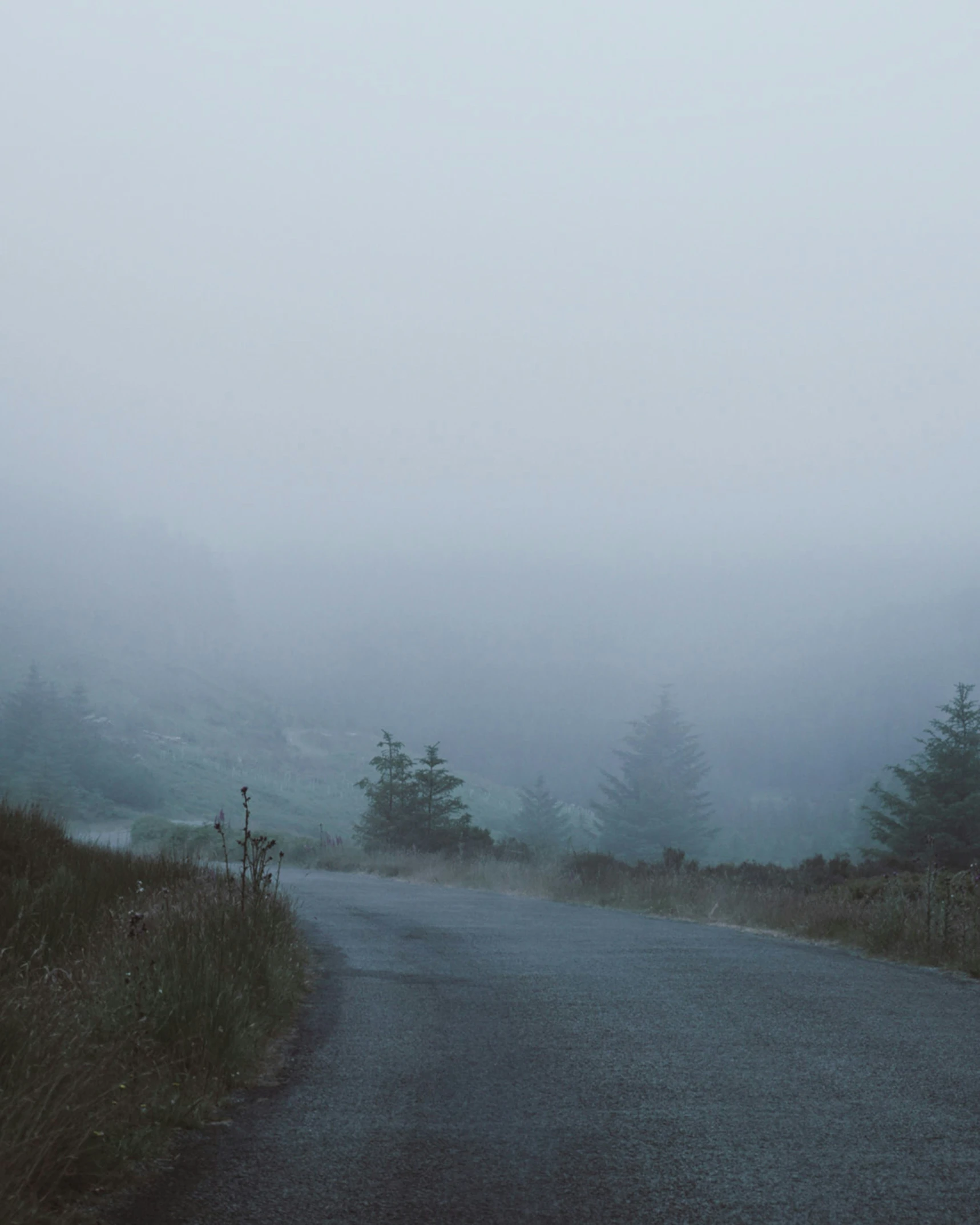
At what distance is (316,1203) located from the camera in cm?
452

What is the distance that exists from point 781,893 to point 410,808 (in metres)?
26.9

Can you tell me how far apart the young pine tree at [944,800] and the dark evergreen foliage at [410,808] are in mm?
15074

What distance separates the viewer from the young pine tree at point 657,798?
8569 centimetres

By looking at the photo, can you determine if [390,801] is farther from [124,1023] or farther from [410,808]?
[124,1023]

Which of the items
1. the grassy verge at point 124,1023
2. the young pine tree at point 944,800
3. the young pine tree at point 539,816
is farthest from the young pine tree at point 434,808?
the young pine tree at point 539,816

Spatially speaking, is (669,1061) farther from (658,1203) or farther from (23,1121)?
(23,1121)

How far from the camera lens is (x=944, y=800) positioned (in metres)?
37.6

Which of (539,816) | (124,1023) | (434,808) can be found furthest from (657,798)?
(124,1023)

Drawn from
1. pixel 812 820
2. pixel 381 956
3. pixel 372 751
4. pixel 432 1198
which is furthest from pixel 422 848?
pixel 372 751

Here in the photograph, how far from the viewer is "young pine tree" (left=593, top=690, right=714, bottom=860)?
85688 mm

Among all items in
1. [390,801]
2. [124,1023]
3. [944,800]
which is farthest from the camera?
[390,801]

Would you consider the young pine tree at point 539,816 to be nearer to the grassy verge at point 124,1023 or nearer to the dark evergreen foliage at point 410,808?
the dark evergreen foliage at point 410,808

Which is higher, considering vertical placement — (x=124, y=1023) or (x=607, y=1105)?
(x=124, y=1023)

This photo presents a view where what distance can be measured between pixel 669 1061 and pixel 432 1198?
113 inches
